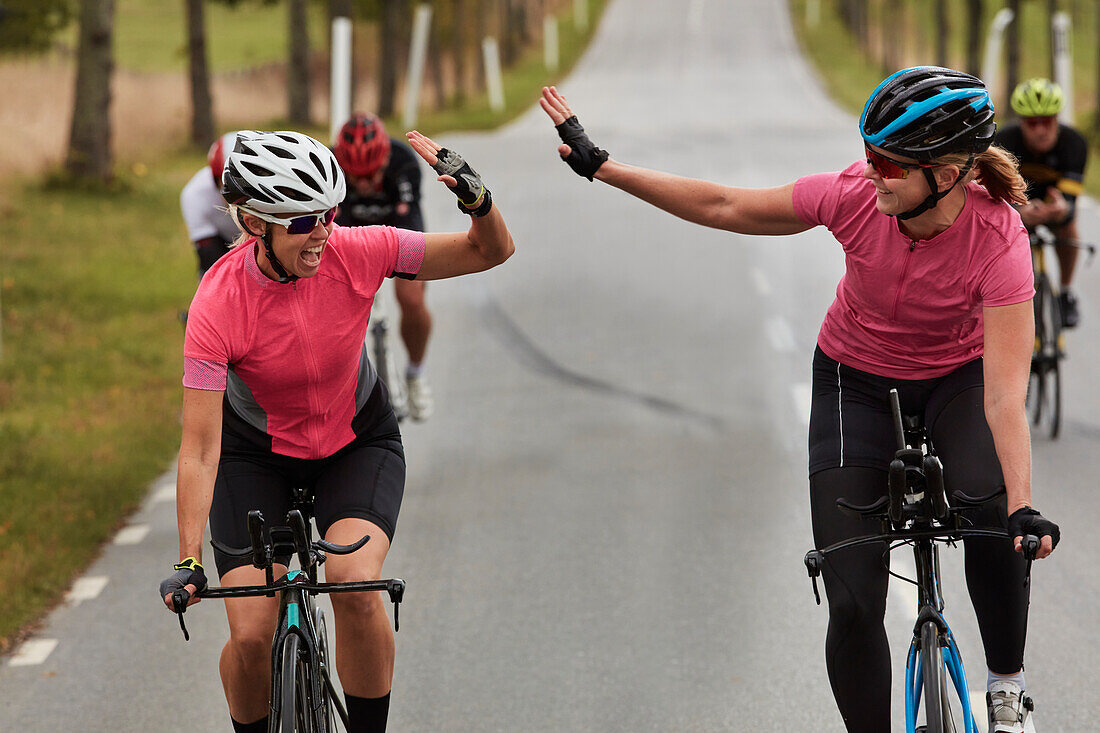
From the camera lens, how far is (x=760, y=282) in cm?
1520

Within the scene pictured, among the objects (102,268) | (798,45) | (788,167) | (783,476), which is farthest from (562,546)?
(798,45)

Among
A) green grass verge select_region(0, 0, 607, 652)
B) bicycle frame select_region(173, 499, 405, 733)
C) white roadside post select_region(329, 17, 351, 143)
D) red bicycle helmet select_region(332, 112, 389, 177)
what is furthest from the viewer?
white roadside post select_region(329, 17, 351, 143)

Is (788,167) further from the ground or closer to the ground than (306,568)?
closer to the ground

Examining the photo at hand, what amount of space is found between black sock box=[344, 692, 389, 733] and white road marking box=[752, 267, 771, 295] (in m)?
11.0

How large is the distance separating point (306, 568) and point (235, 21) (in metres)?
81.3

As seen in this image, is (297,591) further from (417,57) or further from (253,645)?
(417,57)

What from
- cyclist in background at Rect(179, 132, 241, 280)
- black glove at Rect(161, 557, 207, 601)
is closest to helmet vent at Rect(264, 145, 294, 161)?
black glove at Rect(161, 557, 207, 601)

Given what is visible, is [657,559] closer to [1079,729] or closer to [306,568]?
[1079,729]

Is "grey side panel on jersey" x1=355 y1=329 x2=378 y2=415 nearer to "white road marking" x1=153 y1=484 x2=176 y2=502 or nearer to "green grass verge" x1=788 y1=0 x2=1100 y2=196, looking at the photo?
"white road marking" x1=153 y1=484 x2=176 y2=502

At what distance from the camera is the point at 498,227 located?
13.6 feet

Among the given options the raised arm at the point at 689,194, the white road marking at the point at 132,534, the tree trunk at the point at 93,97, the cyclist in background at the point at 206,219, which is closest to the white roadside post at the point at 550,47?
the tree trunk at the point at 93,97

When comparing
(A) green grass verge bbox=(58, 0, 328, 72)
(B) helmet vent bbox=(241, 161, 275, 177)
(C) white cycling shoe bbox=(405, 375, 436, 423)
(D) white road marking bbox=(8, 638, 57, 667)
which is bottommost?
(A) green grass verge bbox=(58, 0, 328, 72)

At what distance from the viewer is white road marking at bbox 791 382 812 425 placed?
388 inches

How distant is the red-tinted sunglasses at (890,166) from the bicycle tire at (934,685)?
129cm
